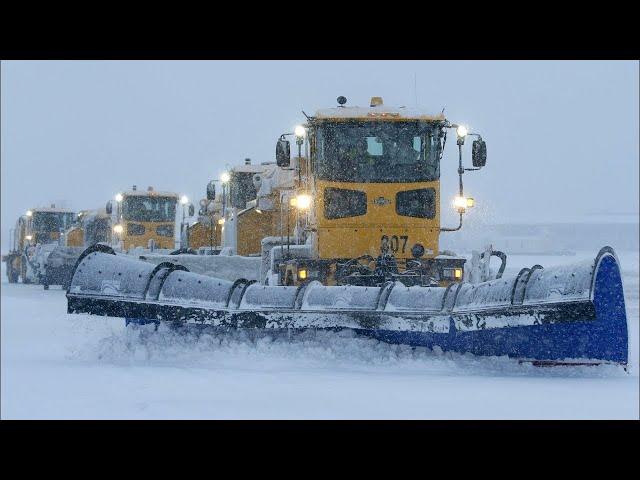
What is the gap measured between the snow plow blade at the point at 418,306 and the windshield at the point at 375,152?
2.25 metres

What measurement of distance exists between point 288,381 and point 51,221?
84.6 ft

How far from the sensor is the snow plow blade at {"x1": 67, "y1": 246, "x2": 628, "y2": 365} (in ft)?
24.6

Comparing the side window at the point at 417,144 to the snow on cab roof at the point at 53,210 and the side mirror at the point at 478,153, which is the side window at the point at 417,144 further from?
the snow on cab roof at the point at 53,210

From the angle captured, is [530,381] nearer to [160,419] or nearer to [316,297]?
[316,297]

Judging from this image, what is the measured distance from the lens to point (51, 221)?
103 ft

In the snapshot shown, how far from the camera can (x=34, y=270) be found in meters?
29.2

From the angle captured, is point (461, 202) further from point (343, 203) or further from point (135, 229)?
point (135, 229)

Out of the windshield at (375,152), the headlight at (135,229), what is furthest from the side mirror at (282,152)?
the headlight at (135,229)

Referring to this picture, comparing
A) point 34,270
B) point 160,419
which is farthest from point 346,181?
point 34,270

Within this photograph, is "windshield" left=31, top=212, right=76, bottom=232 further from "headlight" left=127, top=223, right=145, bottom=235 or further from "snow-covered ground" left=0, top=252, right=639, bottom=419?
"snow-covered ground" left=0, top=252, right=639, bottom=419

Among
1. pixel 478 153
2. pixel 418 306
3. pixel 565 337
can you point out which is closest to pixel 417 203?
pixel 478 153

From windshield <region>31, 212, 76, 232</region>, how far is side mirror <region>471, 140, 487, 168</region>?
2332 centimetres

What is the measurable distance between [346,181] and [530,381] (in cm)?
385

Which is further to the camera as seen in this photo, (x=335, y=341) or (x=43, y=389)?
(x=335, y=341)
